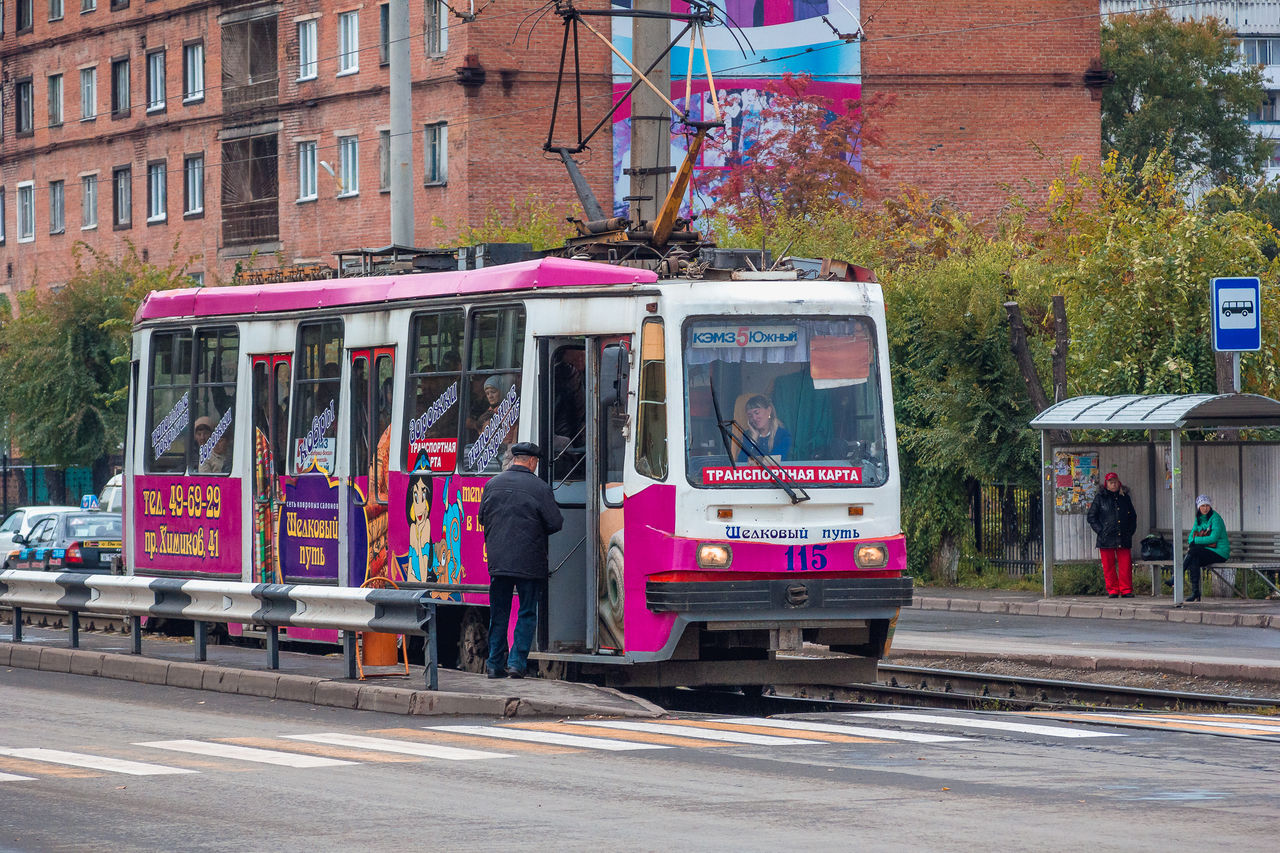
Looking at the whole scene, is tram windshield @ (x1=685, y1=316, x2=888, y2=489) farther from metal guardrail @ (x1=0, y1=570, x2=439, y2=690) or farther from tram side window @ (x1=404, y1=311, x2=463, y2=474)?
tram side window @ (x1=404, y1=311, x2=463, y2=474)

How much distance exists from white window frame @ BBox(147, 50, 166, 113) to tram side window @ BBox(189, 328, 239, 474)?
42.0 m

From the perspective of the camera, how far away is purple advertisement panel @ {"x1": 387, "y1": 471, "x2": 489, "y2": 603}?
15922 millimetres

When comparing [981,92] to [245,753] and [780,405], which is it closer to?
[780,405]

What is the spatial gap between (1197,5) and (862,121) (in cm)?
5609

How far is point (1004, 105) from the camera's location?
52.2 meters

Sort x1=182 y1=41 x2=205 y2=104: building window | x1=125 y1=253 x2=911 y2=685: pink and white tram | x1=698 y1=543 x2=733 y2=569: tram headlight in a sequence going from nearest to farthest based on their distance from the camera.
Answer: x1=698 y1=543 x2=733 y2=569: tram headlight
x1=125 y1=253 x2=911 y2=685: pink and white tram
x1=182 y1=41 x2=205 y2=104: building window

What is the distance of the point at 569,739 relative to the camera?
41.5 feet

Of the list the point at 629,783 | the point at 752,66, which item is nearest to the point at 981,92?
the point at 752,66

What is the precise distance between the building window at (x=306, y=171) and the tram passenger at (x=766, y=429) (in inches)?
1642

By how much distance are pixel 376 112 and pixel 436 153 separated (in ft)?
7.69

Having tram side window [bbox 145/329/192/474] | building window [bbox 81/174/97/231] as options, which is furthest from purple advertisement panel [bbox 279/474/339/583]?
building window [bbox 81/174/97/231]

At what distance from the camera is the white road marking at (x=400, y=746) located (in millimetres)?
11930

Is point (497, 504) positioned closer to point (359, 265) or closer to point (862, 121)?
point (359, 265)

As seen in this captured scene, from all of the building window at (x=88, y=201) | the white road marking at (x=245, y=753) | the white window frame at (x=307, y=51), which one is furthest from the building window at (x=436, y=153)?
the white road marking at (x=245, y=753)
